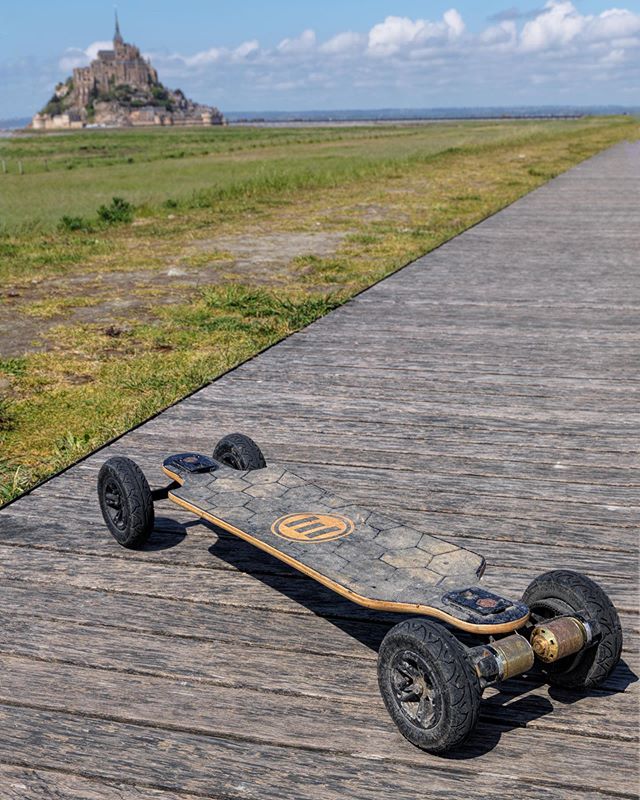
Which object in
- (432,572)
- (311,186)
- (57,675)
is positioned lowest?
(57,675)

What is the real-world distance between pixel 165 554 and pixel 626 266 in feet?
28.9

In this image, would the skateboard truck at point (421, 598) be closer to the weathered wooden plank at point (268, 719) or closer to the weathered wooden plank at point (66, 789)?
the weathered wooden plank at point (268, 719)

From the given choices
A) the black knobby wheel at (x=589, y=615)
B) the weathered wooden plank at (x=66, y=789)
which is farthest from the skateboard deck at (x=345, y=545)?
the weathered wooden plank at (x=66, y=789)

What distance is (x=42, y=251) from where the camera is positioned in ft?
48.8

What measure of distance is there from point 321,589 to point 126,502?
0.96 m

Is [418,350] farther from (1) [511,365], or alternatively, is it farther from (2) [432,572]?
(2) [432,572]

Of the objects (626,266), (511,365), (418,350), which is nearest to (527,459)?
(511,365)

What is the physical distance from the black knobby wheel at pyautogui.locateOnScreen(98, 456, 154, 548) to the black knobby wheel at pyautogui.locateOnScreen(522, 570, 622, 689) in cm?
176

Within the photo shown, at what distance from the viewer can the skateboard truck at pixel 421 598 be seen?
275 cm

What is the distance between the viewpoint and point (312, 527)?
364cm

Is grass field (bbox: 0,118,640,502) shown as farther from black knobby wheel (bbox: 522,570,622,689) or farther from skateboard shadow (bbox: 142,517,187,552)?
black knobby wheel (bbox: 522,570,622,689)

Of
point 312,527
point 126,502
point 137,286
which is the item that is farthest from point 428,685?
point 137,286

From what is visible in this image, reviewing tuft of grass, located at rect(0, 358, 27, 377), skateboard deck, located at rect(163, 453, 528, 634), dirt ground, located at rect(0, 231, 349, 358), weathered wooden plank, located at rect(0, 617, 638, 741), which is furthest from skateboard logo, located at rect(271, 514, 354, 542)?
dirt ground, located at rect(0, 231, 349, 358)

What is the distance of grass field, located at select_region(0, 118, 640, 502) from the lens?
22.5 ft
